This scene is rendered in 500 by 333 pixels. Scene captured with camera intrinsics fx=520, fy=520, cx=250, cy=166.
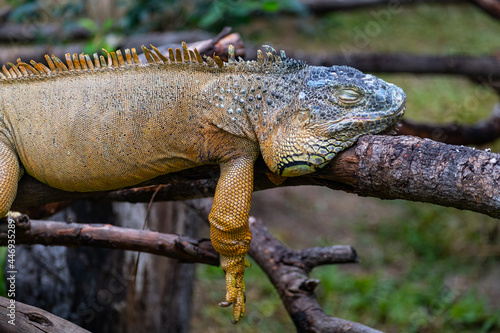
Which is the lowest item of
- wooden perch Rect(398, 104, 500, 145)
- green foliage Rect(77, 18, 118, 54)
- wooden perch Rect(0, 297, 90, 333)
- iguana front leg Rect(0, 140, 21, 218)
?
wooden perch Rect(398, 104, 500, 145)

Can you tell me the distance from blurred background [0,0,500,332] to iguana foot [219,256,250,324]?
3.49 m

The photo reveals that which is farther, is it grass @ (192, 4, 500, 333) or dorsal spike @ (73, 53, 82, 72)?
grass @ (192, 4, 500, 333)

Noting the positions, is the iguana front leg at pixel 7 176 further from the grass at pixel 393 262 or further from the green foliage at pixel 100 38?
the grass at pixel 393 262

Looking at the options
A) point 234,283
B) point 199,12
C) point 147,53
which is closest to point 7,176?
point 147,53

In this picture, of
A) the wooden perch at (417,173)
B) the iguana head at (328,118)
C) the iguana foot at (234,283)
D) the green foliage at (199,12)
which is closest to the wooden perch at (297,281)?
the iguana foot at (234,283)

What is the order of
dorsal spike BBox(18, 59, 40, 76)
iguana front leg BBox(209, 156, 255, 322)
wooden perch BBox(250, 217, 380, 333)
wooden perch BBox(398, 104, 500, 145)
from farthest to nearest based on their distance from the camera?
wooden perch BBox(398, 104, 500, 145) < wooden perch BBox(250, 217, 380, 333) < dorsal spike BBox(18, 59, 40, 76) < iguana front leg BBox(209, 156, 255, 322)

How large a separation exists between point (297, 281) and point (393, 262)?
4510mm

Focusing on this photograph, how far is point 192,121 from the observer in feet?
10.8

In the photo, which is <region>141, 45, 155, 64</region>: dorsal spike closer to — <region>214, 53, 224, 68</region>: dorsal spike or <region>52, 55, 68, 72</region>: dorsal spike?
<region>214, 53, 224, 68</region>: dorsal spike

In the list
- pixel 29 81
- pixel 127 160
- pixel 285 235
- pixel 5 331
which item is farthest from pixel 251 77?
pixel 285 235

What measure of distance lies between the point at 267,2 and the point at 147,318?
14.9 ft

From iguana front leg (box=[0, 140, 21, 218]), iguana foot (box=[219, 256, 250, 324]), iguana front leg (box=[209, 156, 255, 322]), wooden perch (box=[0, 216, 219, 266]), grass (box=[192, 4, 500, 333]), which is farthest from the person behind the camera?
grass (box=[192, 4, 500, 333])

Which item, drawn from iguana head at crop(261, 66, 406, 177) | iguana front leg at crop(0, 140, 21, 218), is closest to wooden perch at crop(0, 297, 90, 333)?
iguana front leg at crop(0, 140, 21, 218)

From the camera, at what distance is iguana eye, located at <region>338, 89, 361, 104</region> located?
3.03 m
